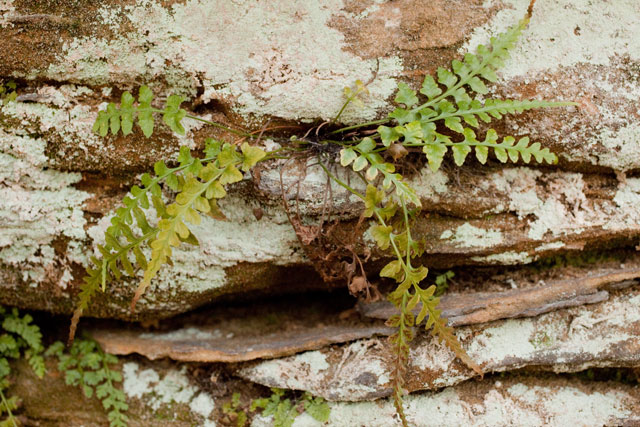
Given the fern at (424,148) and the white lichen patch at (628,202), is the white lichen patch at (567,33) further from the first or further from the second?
the white lichen patch at (628,202)

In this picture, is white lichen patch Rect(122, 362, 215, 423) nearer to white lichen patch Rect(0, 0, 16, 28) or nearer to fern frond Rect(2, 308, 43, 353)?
fern frond Rect(2, 308, 43, 353)

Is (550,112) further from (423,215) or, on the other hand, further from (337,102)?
(337,102)

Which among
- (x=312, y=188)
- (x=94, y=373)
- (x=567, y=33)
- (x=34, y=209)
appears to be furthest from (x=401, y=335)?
(x=34, y=209)

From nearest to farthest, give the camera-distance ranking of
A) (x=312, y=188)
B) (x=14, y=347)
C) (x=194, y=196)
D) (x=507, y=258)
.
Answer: (x=194, y=196) → (x=312, y=188) → (x=507, y=258) → (x=14, y=347)

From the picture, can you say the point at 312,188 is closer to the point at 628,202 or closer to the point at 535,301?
the point at 535,301

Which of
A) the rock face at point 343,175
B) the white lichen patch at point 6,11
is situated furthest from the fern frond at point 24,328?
the white lichen patch at point 6,11

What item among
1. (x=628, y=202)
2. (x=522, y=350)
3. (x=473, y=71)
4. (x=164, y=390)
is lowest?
(x=164, y=390)

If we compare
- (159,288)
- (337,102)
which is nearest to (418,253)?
(337,102)
